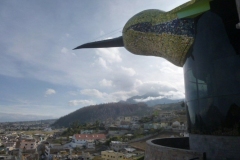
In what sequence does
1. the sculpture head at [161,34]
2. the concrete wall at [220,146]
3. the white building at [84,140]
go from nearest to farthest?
1. the concrete wall at [220,146]
2. the sculpture head at [161,34]
3. the white building at [84,140]

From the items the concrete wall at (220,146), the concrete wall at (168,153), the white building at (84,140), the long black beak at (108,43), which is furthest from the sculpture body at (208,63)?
the white building at (84,140)

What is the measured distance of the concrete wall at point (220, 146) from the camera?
663 cm

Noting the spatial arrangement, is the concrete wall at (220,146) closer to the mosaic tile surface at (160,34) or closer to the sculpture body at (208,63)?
the sculpture body at (208,63)

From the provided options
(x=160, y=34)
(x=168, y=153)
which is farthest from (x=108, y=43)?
(x=168, y=153)

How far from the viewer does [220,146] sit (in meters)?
6.95

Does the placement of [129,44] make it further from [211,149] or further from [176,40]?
[211,149]

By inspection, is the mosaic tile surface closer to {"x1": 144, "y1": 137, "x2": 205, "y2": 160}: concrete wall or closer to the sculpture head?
the sculpture head

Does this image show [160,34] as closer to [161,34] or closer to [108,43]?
[161,34]

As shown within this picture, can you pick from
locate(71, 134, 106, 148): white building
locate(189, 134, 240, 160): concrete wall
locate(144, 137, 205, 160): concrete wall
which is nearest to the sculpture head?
locate(189, 134, 240, 160): concrete wall

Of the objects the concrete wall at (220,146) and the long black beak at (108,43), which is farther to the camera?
the long black beak at (108,43)

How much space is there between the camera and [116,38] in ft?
40.9

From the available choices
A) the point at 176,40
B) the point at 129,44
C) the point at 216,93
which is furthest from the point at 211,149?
the point at 129,44

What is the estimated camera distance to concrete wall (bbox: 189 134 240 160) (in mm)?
Answer: 6633

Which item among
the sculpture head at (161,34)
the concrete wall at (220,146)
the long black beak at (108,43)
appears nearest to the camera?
the concrete wall at (220,146)
